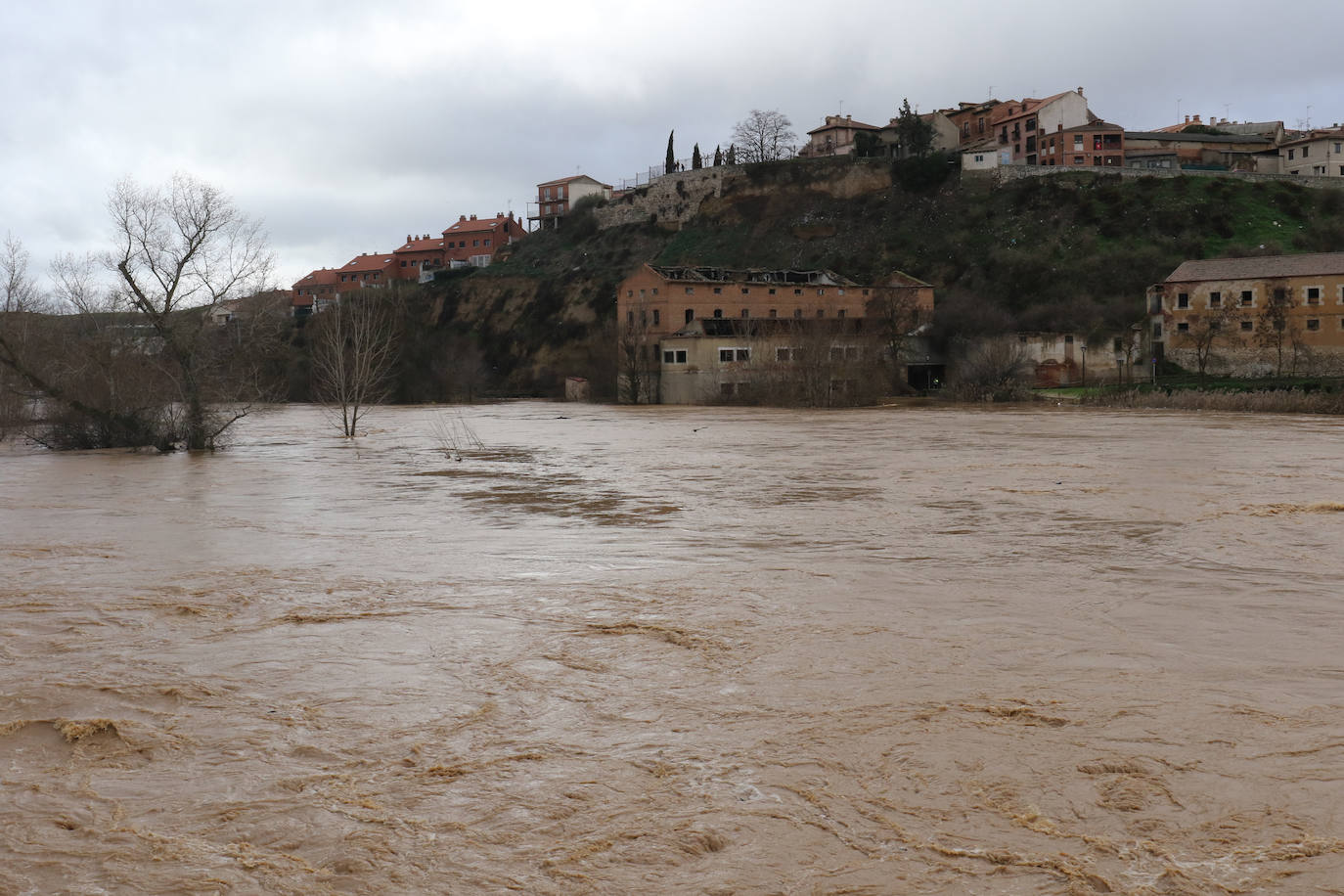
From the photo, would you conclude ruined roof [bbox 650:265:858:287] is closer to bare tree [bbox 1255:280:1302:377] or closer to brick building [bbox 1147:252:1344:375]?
brick building [bbox 1147:252:1344:375]

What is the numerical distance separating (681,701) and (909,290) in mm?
71786

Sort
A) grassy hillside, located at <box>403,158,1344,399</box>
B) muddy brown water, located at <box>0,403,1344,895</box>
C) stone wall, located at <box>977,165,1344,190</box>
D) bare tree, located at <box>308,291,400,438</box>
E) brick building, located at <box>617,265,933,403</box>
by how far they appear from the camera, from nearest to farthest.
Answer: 1. muddy brown water, located at <box>0,403,1344,895</box>
2. bare tree, located at <box>308,291,400,438</box>
3. brick building, located at <box>617,265,933,403</box>
4. grassy hillside, located at <box>403,158,1344,399</box>
5. stone wall, located at <box>977,165,1344,190</box>

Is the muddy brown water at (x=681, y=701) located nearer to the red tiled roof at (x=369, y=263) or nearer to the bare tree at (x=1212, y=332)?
the bare tree at (x=1212, y=332)

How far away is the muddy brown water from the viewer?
5.64m

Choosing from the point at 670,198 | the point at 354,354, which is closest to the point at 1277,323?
the point at 354,354

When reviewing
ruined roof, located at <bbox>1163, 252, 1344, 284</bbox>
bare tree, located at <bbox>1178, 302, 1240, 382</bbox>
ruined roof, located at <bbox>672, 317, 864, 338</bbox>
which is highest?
ruined roof, located at <bbox>1163, 252, 1344, 284</bbox>

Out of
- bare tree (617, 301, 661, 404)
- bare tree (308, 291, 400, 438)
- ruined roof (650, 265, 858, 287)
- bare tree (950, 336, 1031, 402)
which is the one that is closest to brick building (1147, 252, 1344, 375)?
bare tree (950, 336, 1031, 402)

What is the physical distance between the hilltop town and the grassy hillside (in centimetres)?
102

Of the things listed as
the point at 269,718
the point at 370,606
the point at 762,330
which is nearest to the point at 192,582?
the point at 370,606

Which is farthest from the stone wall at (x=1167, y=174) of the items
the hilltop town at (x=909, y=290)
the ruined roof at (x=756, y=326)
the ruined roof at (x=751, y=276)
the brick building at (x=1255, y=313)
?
the ruined roof at (x=756, y=326)

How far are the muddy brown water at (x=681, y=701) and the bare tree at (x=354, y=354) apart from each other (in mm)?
24810

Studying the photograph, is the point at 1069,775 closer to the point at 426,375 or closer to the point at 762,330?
the point at 762,330

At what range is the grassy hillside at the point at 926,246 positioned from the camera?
77.6m

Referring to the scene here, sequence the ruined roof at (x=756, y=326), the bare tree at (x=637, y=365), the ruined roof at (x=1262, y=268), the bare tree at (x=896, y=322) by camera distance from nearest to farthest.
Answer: the ruined roof at (x=1262, y=268), the ruined roof at (x=756, y=326), the bare tree at (x=896, y=322), the bare tree at (x=637, y=365)
